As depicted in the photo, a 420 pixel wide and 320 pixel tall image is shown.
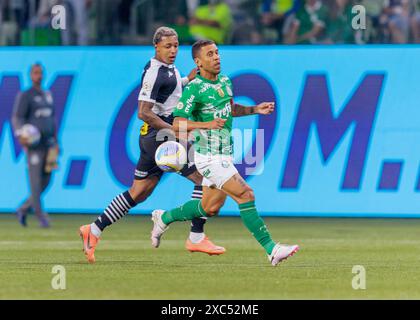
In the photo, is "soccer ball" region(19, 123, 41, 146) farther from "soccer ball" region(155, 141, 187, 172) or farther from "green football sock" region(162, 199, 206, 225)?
"soccer ball" region(155, 141, 187, 172)

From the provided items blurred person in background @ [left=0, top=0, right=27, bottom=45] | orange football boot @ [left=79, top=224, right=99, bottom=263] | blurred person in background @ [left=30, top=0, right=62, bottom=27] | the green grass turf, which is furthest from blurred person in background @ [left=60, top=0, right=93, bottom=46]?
orange football boot @ [left=79, top=224, right=99, bottom=263]

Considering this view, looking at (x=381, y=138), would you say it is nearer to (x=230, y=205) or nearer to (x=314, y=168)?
(x=314, y=168)

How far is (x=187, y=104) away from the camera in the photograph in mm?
12883

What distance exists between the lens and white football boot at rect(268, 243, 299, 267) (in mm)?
12430

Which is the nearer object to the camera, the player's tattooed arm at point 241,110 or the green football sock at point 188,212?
the player's tattooed arm at point 241,110

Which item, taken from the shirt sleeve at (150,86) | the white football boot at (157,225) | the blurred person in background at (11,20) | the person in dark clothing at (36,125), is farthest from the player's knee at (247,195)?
the blurred person in background at (11,20)

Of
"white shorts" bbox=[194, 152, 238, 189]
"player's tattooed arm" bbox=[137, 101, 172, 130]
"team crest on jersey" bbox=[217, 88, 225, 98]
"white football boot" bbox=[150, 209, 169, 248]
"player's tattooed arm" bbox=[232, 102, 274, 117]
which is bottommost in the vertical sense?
"white football boot" bbox=[150, 209, 169, 248]

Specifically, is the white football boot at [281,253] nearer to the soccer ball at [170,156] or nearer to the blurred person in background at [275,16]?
the soccer ball at [170,156]

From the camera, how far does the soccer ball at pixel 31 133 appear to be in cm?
1895

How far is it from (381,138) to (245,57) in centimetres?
247

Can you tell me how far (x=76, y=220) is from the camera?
1969 cm

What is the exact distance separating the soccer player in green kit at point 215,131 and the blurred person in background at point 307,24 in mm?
7305

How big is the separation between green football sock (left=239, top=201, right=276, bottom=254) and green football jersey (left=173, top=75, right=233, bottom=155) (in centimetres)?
64

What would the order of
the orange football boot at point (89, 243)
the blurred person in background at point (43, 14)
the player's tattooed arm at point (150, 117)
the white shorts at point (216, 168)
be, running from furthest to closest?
1. the blurred person in background at point (43, 14)
2. the player's tattooed arm at point (150, 117)
3. the orange football boot at point (89, 243)
4. the white shorts at point (216, 168)
